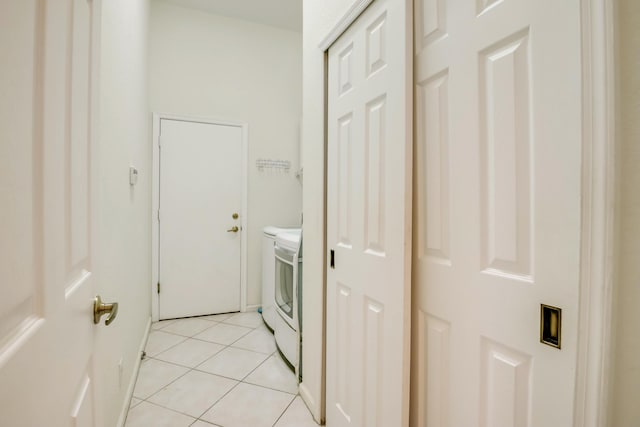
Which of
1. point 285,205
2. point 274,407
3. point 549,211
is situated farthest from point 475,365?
point 285,205

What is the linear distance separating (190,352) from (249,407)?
94 centimetres

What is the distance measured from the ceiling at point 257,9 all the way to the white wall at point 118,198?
1.14 m

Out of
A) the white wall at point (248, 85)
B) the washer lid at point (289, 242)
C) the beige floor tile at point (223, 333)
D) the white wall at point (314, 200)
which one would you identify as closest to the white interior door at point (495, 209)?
the white wall at point (314, 200)

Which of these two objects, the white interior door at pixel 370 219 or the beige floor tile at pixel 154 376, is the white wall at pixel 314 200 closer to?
the white interior door at pixel 370 219

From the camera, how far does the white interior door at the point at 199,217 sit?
3141 mm

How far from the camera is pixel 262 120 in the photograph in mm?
3523

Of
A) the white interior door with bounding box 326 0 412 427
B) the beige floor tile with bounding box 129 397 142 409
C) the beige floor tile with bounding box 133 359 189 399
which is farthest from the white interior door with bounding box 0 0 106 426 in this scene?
the beige floor tile with bounding box 133 359 189 399

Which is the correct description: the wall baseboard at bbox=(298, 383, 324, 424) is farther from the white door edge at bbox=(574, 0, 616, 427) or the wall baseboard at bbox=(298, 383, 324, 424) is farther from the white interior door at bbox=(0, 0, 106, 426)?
the white door edge at bbox=(574, 0, 616, 427)

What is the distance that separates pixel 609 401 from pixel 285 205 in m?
3.26

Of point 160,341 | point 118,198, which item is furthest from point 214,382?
point 118,198

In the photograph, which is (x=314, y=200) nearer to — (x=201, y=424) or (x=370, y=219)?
(x=370, y=219)

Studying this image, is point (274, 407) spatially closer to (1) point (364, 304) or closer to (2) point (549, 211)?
(1) point (364, 304)

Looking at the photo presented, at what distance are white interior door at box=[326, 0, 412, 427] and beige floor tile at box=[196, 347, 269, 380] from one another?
2.92 ft

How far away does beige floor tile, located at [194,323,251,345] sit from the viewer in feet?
8.88
